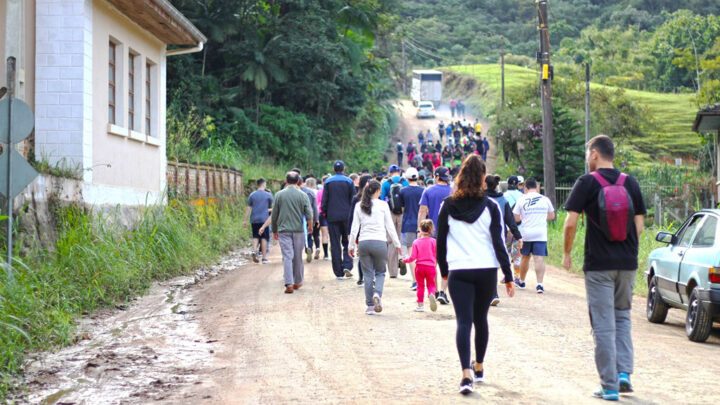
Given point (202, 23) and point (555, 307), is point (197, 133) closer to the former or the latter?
point (202, 23)

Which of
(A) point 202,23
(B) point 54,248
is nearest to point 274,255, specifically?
(B) point 54,248

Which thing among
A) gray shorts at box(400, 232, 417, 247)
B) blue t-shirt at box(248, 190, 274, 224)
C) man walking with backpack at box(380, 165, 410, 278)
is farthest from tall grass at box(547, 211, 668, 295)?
blue t-shirt at box(248, 190, 274, 224)

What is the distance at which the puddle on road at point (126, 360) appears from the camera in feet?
24.7

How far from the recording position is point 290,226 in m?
13.8

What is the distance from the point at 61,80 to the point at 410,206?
6172mm

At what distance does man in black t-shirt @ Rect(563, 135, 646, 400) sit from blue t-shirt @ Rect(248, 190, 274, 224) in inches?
479

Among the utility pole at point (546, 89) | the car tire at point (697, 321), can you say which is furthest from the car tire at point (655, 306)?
the utility pole at point (546, 89)

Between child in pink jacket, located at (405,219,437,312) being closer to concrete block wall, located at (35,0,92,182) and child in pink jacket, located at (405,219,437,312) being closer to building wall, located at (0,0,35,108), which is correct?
concrete block wall, located at (35,0,92,182)

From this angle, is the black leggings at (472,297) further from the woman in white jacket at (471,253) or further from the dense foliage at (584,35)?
the dense foliage at (584,35)

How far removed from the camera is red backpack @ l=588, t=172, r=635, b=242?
6.96 meters

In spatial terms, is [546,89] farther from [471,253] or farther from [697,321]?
[471,253]

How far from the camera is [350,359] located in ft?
27.9

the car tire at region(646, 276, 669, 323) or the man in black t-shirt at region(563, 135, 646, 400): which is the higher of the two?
the man in black t-shirt at region(563, 135, 646, 400)

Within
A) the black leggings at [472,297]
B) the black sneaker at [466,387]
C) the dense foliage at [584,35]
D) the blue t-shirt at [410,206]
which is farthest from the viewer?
the dense foliage at [584,35]
